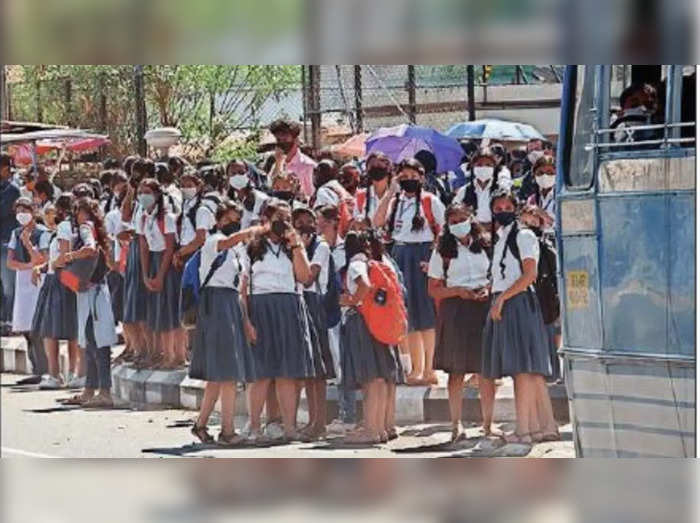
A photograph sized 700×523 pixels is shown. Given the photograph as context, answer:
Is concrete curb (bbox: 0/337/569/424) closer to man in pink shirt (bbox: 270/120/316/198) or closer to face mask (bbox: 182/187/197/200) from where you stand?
face mask (bbox: 182/187/197/200)

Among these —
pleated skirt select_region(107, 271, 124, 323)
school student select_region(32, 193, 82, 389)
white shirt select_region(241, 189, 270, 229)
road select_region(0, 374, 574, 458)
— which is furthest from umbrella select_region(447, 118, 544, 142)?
school student select_region(32, 193, 82, 389)

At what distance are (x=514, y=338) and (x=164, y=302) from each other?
4.37 ft

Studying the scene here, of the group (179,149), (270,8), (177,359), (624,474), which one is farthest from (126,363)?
(624,474)

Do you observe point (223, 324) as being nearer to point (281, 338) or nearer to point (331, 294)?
point (281, 338)

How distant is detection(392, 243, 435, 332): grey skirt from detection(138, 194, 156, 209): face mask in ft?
3.05

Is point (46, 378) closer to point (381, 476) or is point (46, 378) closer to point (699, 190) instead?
point (381, 476)

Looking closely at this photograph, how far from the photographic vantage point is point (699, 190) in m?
5.52

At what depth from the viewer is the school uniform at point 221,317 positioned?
19.9ft

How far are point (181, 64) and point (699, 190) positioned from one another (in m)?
1.91

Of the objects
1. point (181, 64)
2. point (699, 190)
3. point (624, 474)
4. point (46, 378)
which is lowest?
point (624, 474)

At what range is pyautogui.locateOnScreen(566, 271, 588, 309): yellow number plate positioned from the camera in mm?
5934

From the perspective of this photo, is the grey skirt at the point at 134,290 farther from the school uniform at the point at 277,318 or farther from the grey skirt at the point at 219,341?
the school uniform at the point at 277,318

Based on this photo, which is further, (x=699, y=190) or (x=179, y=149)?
(x=179, y=149)

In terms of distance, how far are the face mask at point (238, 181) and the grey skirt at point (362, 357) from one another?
2.05ft
